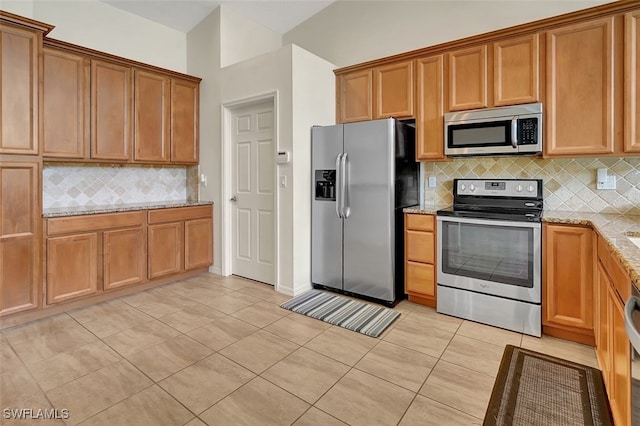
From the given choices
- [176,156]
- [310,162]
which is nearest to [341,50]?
[310,162]

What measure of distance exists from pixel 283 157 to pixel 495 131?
1976 millimetres

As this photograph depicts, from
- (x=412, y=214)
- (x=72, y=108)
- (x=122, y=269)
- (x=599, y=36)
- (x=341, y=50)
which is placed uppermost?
(x=341, y=50)

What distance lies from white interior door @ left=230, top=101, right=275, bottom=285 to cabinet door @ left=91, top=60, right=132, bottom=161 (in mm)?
1142

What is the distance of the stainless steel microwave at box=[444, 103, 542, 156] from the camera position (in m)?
2.65

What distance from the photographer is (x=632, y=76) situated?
2338mm

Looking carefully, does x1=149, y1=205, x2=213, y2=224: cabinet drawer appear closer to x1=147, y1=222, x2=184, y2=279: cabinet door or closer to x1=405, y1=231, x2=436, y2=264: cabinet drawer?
x1=147, y1=222, x2=184, y2=279: cabinet door

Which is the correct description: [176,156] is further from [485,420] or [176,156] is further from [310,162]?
[485,420]

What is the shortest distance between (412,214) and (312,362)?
1610 mm

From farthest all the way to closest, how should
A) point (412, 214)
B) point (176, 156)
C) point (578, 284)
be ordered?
point (176, 156) → point (412, 214) → point (578, 284)

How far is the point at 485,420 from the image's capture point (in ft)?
5.38

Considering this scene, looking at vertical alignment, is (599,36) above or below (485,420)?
above

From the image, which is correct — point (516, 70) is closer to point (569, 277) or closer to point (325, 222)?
point (569, 277)

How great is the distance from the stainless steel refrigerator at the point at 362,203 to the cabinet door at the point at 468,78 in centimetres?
53

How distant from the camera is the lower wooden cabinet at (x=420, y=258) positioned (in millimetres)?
2994
